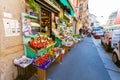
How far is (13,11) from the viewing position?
108 inches

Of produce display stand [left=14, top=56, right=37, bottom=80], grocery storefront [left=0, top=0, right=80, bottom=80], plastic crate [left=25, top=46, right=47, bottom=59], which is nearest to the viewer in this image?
grocery storefront [left=0, top=0, right=80, bottom=80]

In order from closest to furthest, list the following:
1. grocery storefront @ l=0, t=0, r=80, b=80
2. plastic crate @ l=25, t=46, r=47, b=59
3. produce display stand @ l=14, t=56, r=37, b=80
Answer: grocery storefront @ l=0, t=0, r=80, b=80
produce display stand @ l=14, t=56, r=37, b=80
plastic crate @ l=25, t=46, r=47, b=59

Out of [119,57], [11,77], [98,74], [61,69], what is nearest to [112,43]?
[119,57]

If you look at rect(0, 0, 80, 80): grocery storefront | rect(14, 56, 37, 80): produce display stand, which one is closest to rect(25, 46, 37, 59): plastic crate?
rect(0, 0, 80, 80): grocery storefront

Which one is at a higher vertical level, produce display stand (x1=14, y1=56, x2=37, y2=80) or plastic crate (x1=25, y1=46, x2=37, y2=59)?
plastic crate (x1=25, y1=46, x2=37, y2=59)

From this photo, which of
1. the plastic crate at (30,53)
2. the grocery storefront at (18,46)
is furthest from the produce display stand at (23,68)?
the plastic crate at (30,53)

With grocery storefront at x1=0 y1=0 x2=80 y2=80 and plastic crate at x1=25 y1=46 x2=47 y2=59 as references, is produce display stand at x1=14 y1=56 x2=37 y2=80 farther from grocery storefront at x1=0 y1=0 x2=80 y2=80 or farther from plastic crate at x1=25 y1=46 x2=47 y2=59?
plastic crate at x1=25 y1=46 x2=47 y2=59

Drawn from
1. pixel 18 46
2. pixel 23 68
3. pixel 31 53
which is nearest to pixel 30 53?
pixel 31 53

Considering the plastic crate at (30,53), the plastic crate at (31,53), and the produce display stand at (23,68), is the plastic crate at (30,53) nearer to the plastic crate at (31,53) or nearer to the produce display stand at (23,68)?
the plastic crate at (31,53)

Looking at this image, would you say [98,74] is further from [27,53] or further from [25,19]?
[25,19]

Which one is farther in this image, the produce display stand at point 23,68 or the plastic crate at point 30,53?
the plastic crate at point 30,53

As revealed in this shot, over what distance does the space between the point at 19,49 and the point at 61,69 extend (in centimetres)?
174

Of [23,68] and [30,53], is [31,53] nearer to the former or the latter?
[30,53]

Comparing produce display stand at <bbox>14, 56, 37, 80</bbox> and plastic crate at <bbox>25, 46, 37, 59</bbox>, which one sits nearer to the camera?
produce display stand at <bbox>14, 56, 37, 80</bbox>
